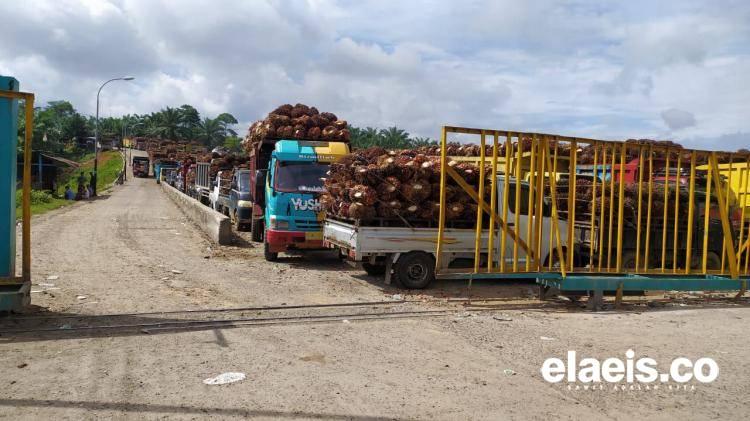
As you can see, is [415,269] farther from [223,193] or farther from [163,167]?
[163,167]

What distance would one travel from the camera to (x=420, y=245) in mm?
9312

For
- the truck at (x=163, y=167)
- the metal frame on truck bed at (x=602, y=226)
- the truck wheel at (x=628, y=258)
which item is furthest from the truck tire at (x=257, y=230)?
the truck at (x=163, y=167)

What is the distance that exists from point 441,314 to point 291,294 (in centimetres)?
240

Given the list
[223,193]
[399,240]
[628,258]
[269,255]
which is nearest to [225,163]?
[223,193]

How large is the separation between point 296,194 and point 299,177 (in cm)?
50

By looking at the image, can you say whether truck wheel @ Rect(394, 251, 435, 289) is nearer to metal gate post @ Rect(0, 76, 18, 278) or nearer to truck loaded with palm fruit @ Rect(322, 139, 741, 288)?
Result: truck loaded with palm fruit @ Rect(322, 139, 741, 288)

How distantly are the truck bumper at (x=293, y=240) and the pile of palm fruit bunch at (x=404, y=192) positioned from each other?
2.09 m

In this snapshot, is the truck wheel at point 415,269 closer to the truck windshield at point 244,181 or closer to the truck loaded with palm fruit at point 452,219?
the truck loaded with palm fruit at point 452,219

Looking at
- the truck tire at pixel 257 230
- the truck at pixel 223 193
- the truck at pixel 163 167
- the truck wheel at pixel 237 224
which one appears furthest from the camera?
the truck at pixel 163 167

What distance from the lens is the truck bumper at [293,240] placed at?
37.7ft

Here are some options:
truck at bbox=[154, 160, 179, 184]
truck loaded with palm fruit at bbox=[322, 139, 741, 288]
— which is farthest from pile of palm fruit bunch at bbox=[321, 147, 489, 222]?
truck at bbox=[154, 160, 179, 184]

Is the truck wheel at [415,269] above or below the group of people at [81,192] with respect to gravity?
below

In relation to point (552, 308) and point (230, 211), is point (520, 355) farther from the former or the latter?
point (230, 211)

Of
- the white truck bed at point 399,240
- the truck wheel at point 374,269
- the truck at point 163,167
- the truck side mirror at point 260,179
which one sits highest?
the truck at point 163,167
